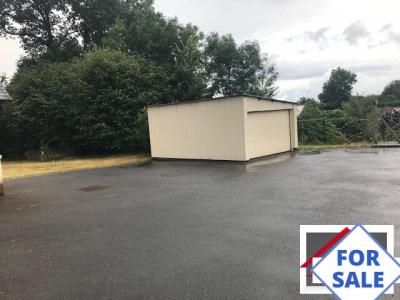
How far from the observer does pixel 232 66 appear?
2961 centimetres

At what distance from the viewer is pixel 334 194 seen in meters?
7.62

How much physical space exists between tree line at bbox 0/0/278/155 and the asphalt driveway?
360 inches

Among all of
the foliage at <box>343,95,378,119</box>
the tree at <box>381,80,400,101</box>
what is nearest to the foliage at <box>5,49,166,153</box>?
the foliage at <box>343,95,378,119</box>

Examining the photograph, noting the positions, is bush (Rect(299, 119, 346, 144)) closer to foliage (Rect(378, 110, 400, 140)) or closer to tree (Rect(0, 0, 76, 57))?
foliage (Rect(378, 110, 400, 140))

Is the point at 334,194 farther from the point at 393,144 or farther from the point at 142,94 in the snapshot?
the point at 142,94

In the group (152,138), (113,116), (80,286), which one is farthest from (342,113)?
(80,286)

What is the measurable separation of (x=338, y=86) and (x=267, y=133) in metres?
33.2

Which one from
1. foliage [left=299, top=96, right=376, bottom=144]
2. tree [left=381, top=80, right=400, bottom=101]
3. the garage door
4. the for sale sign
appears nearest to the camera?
the for sale sign

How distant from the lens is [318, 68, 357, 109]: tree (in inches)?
1753

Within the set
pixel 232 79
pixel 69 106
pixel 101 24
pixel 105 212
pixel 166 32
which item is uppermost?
pixel 101 24

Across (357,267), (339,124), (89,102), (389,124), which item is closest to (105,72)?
(89,102)

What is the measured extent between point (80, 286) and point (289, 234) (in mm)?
2987

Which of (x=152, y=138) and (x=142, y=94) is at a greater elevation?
(x=142, y=94)

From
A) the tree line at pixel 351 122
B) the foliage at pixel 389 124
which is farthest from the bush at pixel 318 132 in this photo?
the foliage at pixel 389 124
